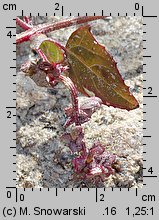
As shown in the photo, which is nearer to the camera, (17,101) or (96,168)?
(96,168)

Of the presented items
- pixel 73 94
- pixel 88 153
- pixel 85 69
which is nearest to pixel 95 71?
pixel 85 69

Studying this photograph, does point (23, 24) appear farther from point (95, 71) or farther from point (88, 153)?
point (88, 153)

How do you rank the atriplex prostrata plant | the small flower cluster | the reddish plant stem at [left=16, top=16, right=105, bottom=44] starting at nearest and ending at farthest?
the small flower cluster, the atriplex prostrata plant, the reddish plant stem at [left=16, top=16, right=105, bottom=44]

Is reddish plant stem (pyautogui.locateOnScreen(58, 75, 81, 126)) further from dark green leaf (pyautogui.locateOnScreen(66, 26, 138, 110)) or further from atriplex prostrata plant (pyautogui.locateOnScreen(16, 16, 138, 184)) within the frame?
dark green leaf (pyautogui.locateOnScreen(66, 26, 138, 110))

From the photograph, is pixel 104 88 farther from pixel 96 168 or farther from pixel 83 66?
pixel 96 168

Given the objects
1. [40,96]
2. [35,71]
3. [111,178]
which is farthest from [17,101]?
[111,178]

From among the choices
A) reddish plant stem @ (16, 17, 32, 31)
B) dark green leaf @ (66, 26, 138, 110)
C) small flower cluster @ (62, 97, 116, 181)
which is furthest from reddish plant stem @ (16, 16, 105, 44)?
small flower cluster @ (62, 97, 116, 181)

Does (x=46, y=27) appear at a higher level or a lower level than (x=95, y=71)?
higher

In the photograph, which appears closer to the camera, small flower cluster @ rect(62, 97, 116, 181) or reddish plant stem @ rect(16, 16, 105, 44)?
small flower cluster @ rect(62, 97, 116, 181)

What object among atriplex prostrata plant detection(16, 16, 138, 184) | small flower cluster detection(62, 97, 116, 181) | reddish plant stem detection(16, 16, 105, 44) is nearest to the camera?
small flower cluster detection(62, 97, 116, 181)

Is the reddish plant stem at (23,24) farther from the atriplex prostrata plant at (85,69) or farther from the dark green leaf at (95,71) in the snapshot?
the dark green leaf at (95,71)

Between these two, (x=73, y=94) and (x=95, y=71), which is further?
(x=95, y=71)
